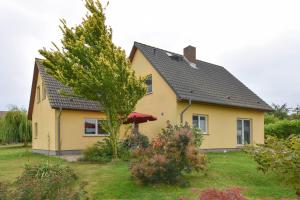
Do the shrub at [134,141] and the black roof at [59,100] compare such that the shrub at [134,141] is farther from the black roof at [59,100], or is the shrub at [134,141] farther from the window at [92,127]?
the window at [92,127]

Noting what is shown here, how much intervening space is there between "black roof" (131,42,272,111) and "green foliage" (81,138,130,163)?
4.11 m

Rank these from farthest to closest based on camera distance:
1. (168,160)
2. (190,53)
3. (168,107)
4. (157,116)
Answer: (190,53), (157,116), (168,107), (168,160)

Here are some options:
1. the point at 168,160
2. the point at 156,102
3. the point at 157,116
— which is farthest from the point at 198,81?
the point at 168,160

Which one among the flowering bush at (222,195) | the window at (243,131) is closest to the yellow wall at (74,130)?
the window at (243,131)

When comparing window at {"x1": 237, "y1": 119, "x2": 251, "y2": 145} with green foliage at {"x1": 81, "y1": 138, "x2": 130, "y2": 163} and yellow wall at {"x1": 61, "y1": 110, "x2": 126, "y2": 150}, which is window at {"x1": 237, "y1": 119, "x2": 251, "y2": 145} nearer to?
green foliage at {"x1": 81, "y1": 138, "x2": 130, "y2": 163}

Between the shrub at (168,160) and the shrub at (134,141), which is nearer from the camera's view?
the shrub at (168,160)

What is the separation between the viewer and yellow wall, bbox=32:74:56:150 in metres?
20.6

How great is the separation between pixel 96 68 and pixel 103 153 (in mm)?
4006

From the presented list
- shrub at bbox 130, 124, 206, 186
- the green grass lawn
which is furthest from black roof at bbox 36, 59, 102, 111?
shrub at bbox 130, 124, 206, 186

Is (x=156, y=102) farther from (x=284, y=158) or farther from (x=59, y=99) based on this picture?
(x=284, y=158)

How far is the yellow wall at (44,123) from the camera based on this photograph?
20609 millimetres

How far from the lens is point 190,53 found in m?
23.6

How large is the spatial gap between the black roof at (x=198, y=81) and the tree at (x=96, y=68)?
12.7 feet

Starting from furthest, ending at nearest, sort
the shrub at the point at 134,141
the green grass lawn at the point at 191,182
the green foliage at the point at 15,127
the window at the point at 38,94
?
the green foliage at the point at 15,127
the window at the point at 38,94
the shrub at the point at 134,141
the green grass lawn at the point at 191,182
